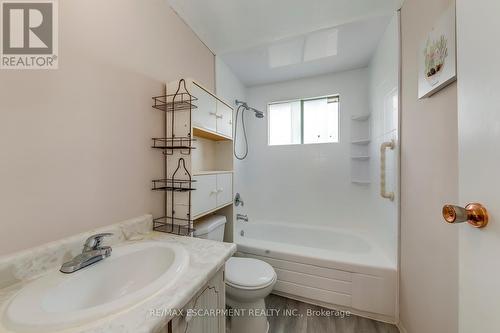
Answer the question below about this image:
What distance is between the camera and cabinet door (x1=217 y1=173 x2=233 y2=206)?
1492mm

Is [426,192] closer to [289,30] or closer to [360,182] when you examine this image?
[360,182]

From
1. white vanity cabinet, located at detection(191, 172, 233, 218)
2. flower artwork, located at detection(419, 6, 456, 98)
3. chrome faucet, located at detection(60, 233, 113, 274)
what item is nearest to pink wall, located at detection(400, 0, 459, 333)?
flower artwork, located at detection(419, 6, 456, 98)

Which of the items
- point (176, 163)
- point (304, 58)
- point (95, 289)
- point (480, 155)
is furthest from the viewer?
point (304, 58)

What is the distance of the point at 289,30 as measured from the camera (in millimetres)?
1574

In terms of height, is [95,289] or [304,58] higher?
[304,58]

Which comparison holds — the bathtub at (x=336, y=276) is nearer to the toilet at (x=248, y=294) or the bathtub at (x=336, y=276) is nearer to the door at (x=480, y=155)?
the toilet at (x=248, y=294)

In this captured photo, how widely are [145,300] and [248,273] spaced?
0.96 metres

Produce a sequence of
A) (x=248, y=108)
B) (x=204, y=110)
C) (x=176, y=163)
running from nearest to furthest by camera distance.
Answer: (x=176, y=163) → (x=204, y=110) → (x=248, y=108)

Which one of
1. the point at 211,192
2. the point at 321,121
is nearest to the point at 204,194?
the point at 211,192

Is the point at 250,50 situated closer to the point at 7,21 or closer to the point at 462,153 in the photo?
the point at 7,21

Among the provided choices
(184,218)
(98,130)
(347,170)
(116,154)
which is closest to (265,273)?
(184,218)

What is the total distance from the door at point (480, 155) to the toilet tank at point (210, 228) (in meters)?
1.27

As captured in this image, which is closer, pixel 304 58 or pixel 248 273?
pixel 248 273

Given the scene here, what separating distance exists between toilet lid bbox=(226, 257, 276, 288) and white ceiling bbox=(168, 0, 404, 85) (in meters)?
1.96
